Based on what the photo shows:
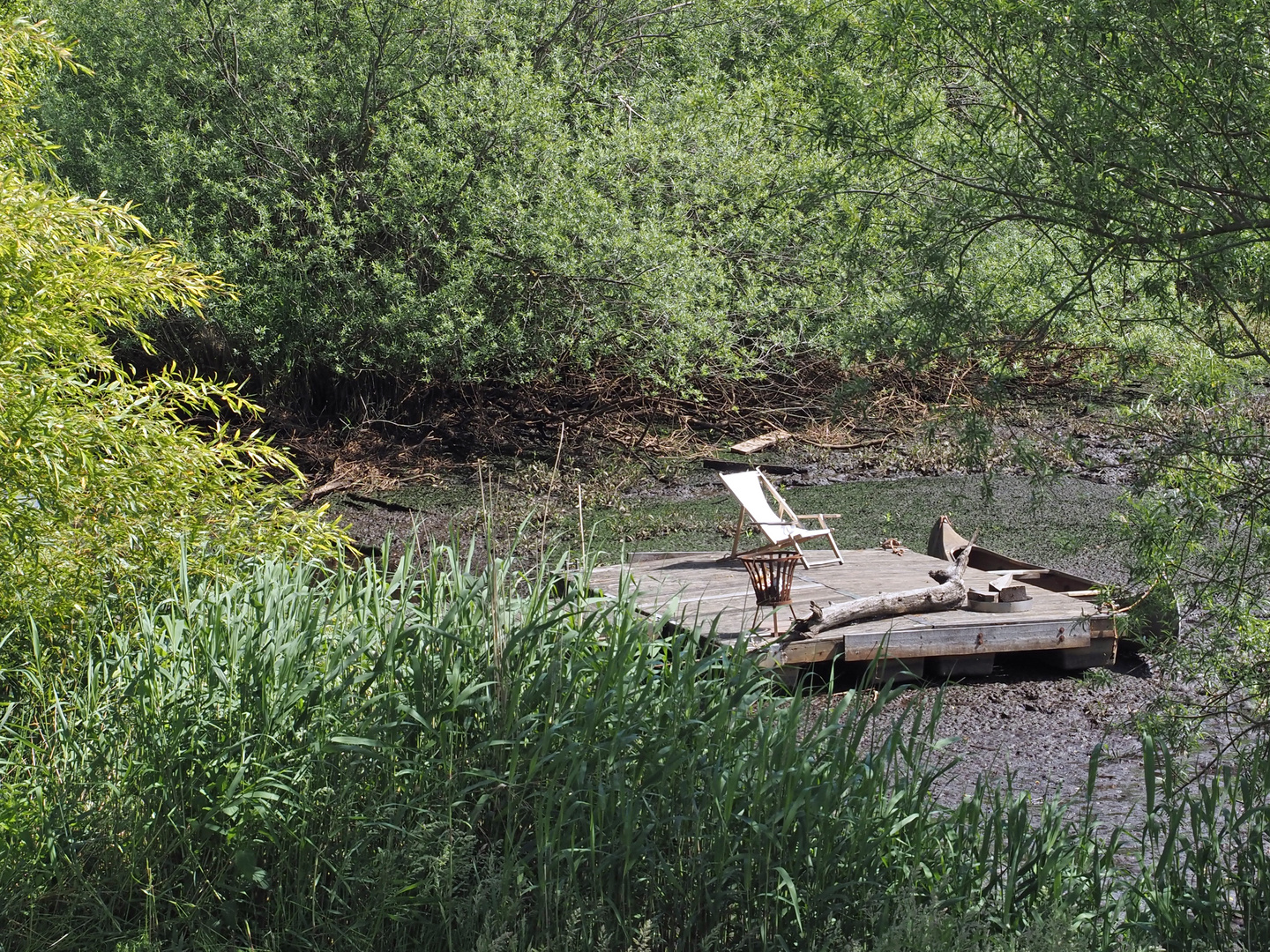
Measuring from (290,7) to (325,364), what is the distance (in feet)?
11.6

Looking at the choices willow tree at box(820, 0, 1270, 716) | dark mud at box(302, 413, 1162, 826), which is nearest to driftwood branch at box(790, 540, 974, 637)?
dark mud at box(302, 413, 1162, 826)

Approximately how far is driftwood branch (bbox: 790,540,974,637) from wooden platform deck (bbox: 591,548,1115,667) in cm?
5

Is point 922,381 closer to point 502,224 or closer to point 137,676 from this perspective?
point 502,224

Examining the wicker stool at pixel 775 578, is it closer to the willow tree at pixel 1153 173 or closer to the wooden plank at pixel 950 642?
the wooden plank at pixel 950 642

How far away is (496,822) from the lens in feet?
10.9

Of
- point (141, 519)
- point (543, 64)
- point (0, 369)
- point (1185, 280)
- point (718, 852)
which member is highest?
point (543, 64)

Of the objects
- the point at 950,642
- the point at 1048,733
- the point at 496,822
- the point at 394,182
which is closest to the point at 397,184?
the point at 394,182

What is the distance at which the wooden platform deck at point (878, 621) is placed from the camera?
6598 millimetres

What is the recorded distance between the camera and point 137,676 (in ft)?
12.2

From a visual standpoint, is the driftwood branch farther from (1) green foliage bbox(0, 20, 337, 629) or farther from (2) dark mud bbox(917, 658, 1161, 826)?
(1) green foliage bbox(0, 20, 337, 629)

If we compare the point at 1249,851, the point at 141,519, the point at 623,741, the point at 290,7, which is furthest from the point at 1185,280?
the point at 290,7

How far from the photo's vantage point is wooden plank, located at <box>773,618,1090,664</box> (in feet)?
21.5

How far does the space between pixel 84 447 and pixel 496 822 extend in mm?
2172

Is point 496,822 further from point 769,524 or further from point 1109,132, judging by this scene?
point 769,524
